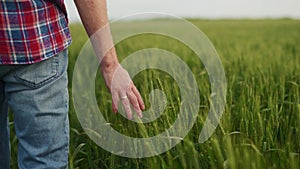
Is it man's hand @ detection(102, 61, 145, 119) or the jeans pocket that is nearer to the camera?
the jeans pocket

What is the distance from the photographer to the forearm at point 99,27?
3.99 ft

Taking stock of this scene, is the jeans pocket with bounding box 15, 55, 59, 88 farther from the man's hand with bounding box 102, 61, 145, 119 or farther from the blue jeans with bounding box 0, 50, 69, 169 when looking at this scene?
the man's hand with bounding box 102, 61, 145, 119

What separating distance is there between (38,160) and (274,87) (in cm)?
138

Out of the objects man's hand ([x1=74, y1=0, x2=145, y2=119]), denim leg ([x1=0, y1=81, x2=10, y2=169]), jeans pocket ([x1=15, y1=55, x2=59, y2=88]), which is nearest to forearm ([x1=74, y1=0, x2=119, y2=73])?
man's hand ([x1=74, y1=0, x2=145, y2=119])

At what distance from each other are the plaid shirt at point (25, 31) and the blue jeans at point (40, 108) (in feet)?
0.09

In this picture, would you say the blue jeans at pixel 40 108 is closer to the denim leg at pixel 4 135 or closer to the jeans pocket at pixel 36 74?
the jeans pocket at pixel 36 74

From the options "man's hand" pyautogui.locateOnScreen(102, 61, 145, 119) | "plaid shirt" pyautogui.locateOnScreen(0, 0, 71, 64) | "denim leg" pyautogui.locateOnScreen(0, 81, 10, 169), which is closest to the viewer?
"plaid shirt" pyautogui.locateOnScreen(0, 0, 71, 64)

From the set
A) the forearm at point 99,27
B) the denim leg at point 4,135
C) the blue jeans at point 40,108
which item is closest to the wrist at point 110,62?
the forearm at point 99,27

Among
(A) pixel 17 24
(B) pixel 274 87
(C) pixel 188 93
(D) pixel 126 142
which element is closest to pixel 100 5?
(A) pixel 17 24

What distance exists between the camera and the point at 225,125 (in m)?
1.54

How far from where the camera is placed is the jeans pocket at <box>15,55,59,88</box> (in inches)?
45.0

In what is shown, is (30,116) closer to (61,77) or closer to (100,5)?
(61,77)

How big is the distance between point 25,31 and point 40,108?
0.19 meters

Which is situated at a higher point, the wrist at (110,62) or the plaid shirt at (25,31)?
the plaid shirt at (25,31)
